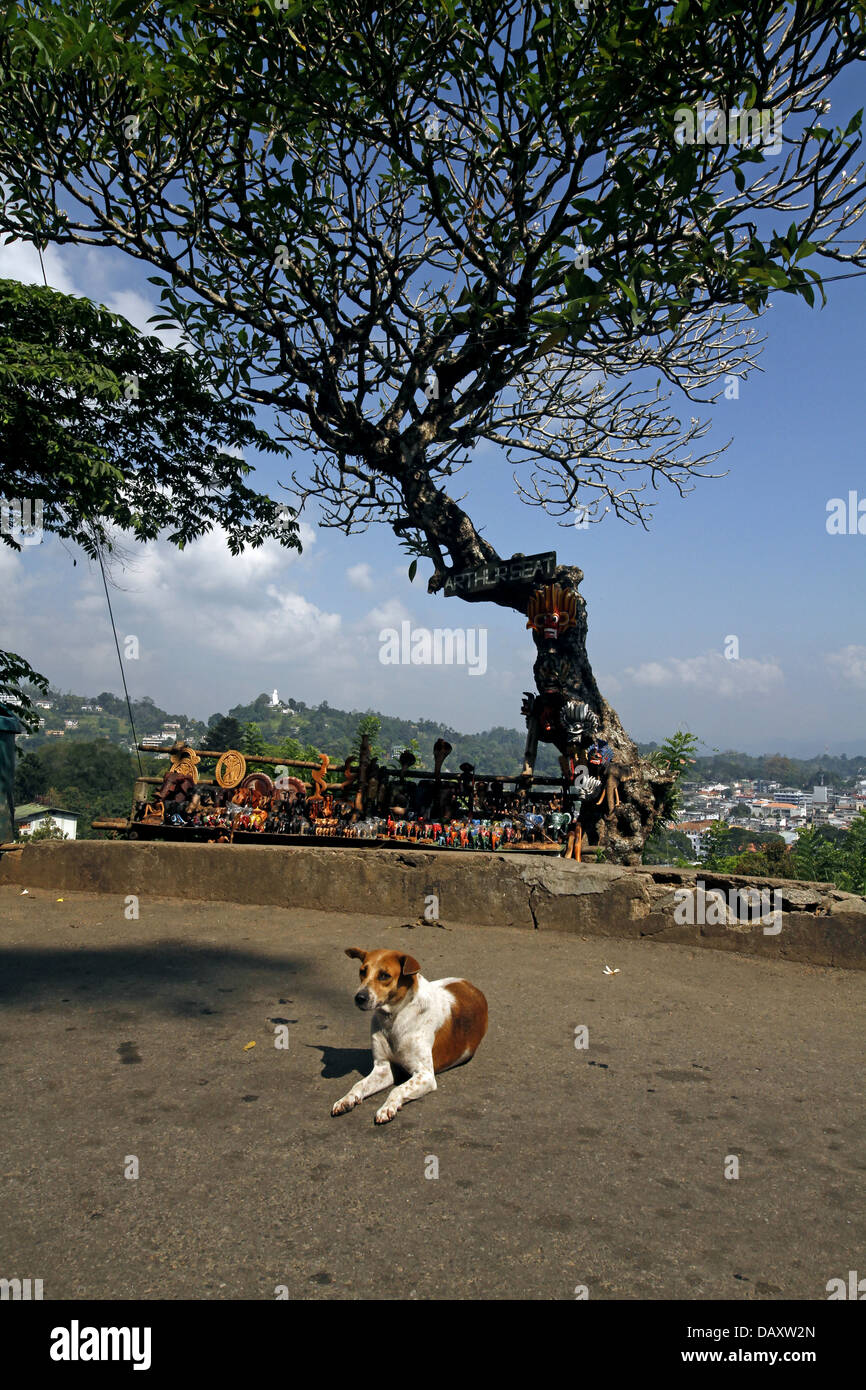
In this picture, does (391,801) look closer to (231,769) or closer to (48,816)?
(231,769)

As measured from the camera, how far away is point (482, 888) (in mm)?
8031

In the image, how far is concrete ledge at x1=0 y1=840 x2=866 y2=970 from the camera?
718 cm

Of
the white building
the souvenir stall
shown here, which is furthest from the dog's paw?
the white building

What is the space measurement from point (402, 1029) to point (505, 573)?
9744 mm

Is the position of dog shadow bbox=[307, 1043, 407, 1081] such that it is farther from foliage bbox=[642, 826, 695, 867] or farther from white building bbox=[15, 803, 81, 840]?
white building bbox=[15, 803, 81, 840]

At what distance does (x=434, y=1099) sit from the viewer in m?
4.02

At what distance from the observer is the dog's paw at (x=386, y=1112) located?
3699 mm

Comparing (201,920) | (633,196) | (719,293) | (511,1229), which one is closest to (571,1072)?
(511,1229)

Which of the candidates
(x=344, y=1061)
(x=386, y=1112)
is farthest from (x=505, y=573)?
(x=386, y=1112)

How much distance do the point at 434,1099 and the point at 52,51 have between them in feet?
34.2

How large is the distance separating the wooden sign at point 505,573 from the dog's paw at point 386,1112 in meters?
9.91

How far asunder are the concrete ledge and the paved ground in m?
0.86

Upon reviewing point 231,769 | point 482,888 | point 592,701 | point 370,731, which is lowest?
point 482,888

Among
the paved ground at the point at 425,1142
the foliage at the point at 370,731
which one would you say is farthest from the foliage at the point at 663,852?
the paved ground at the point at 425,1142
